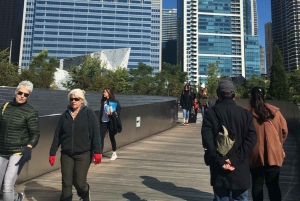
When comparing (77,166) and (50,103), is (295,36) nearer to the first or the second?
(50,103)

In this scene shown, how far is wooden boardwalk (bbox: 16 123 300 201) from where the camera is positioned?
4.49 meters

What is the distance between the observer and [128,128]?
9.33 meters

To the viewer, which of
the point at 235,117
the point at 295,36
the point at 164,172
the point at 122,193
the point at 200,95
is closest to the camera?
the point at 235,117

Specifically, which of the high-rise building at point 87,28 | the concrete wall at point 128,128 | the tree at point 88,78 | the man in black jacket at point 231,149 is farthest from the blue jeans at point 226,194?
the high-rise building at point 87,28

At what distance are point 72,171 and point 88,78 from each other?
38.0m

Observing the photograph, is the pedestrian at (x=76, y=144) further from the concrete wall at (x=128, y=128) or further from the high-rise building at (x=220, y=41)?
the high-rise building at (x=220, y=41)

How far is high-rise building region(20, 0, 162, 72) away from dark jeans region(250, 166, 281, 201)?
380 feet

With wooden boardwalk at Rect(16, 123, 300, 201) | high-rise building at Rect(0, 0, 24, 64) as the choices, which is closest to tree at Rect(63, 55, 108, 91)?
wooden boardwalk at Rect(16, 123, 300, 201)

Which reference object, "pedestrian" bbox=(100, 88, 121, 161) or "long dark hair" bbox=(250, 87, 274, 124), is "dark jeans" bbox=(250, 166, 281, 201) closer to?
→ "long dark hair" bbox=(250, 87, 274, 124)

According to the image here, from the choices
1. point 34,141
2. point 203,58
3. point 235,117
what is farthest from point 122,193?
point 203,58

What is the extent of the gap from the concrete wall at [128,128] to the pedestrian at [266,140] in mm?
3997

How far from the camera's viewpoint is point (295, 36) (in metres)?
139

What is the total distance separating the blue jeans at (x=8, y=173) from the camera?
131 inches

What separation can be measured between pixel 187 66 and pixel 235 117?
157 m
